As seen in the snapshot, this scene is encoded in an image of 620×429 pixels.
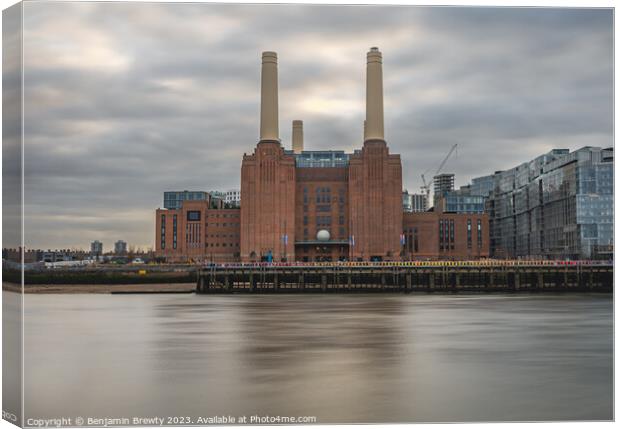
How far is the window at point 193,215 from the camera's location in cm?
15012

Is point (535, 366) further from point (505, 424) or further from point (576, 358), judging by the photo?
point (505, 424)

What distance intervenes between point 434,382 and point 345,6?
480 inches

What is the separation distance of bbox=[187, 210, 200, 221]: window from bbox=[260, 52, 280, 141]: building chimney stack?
84.7ft

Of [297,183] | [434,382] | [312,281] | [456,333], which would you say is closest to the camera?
[434,382]

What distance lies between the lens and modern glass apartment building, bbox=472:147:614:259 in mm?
105556

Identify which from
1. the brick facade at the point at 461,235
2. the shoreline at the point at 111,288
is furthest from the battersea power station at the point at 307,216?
the shoreline at the point at 111,288

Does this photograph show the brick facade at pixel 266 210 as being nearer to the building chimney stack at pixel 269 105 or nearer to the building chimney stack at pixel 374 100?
the building chimney stack at pixel 269 105

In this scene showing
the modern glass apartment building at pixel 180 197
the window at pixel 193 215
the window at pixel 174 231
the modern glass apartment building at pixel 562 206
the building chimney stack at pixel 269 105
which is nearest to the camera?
the modern glass apartment building at pixel 562 206

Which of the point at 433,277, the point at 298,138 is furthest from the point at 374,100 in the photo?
the point at 298,138

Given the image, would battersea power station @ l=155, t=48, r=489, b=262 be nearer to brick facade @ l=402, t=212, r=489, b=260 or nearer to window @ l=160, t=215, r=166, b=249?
window @ l=160, t=215, r=166, b=249

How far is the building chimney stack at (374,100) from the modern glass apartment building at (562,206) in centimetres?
3216

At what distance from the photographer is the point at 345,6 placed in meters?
17.4

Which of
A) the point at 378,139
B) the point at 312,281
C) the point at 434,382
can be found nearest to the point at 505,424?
the point at 434,382

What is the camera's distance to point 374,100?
125 m
